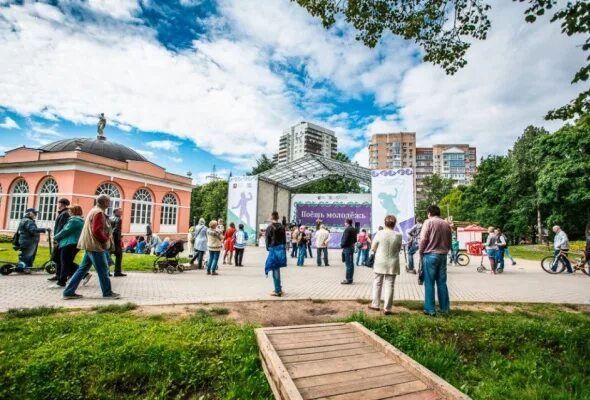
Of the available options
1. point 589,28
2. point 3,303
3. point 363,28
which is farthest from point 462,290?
point 3,303

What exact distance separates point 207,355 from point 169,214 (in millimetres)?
28024

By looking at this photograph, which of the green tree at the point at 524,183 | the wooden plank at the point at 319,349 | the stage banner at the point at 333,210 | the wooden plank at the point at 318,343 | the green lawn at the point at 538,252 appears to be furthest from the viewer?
the green tree at the point at 524,183

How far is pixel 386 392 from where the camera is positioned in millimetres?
2541

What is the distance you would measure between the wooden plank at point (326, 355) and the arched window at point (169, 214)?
2770 centimetres

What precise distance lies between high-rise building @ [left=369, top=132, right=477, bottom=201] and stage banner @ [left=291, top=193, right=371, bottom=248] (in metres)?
72.7

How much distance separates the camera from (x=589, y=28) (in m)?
3.80

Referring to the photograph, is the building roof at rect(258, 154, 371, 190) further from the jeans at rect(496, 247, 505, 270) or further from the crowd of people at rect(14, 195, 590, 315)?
the crowd of people at rect(14, 195, 590, 315)

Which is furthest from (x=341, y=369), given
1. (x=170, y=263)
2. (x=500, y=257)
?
(x=500, y=257)

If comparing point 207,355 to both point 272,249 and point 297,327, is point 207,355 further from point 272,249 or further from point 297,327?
point 272,249

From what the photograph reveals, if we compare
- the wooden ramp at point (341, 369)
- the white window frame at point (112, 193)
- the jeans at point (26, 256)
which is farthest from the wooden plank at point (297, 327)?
the white window frame at point (112, 193)

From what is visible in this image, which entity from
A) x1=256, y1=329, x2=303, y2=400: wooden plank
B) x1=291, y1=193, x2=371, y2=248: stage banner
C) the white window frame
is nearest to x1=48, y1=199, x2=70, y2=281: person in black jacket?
x1=256, y1=329, x2=303, y2=400: wooden plank

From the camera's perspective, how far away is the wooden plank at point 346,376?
2645mm

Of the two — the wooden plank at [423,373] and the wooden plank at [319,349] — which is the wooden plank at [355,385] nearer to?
the wooden plank at [423,373]

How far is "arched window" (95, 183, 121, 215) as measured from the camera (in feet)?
78.4
